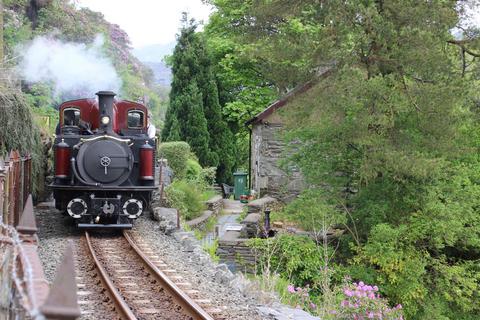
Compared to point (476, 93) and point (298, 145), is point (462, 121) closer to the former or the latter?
point (476, 93)

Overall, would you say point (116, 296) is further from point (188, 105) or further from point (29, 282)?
point (188, 105)

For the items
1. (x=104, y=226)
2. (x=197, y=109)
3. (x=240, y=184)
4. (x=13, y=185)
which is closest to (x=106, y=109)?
(x=104, y=226)

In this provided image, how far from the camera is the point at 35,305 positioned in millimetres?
2316

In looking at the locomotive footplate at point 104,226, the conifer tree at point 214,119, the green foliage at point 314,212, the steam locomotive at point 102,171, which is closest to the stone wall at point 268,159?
the conifer tree at point 214,119

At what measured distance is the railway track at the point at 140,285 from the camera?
7438 mm

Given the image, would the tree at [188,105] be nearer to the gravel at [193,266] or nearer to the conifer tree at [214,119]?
the conifer tree at [214,119]

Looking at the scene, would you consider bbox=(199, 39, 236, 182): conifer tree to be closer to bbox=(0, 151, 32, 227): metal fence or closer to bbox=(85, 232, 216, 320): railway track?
bbox=(0, 151, 32, 227): metal fence

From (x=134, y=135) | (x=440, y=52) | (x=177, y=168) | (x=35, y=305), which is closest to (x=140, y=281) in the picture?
(x=134, y=135)

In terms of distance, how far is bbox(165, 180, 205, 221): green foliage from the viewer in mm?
17750

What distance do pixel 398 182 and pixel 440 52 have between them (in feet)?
10.2

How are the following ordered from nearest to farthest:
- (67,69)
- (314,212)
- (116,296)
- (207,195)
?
(116,296)
(314,212)
(67,69)
(207,195)

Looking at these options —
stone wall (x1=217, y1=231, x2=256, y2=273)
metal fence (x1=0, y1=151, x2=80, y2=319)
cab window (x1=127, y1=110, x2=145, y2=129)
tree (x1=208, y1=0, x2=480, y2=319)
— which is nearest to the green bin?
stone wall (x1=217, y1=231, x2=256, y2=273)

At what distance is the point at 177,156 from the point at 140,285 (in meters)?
14.8

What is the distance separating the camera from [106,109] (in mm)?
13562
